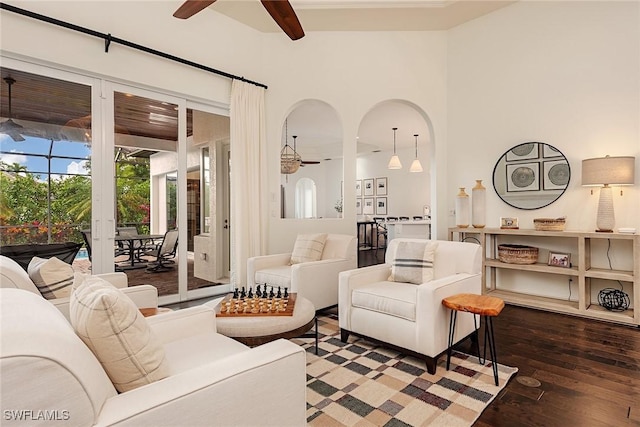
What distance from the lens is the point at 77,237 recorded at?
11.0ft

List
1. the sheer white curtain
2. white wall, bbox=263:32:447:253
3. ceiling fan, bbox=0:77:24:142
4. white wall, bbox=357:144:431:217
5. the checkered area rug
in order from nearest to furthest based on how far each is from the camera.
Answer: the checkered area rug, ceiling fan, bbox=0:77:24:142, the sheer white curtain, white wall, bbox=263:32:447:253, white wall, bbox=357:144:431:217

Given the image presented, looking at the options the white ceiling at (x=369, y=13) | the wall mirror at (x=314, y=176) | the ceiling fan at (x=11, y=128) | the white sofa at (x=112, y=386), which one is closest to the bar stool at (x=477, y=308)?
the white sofa at (x=112, y=386)

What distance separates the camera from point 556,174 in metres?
3.94

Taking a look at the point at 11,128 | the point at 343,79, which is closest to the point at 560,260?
the point at 343,79

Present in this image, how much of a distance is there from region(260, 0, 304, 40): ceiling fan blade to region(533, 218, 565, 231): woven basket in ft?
10.6

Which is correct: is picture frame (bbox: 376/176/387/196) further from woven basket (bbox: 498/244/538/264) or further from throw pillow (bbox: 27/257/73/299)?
throw pillow (bbox: 27/257/73/299)

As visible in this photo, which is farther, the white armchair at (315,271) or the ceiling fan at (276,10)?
the white armchair at (315,271)

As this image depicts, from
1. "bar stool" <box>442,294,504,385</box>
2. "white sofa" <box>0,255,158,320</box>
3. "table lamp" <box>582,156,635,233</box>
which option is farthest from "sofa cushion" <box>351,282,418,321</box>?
"table lamp" <box>582,156,635,233</box>

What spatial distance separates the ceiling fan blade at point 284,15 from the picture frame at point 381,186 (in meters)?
7.73

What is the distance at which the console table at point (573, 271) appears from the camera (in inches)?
132

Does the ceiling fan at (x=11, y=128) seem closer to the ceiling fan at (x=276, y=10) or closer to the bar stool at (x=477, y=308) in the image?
the ceiling fan at (x=276, y=10)

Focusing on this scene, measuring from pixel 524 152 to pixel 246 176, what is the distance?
345cm

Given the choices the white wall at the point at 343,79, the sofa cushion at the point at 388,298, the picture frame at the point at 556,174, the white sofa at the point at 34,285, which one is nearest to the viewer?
the white sofa at the point at 34,285

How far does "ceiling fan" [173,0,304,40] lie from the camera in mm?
2396
